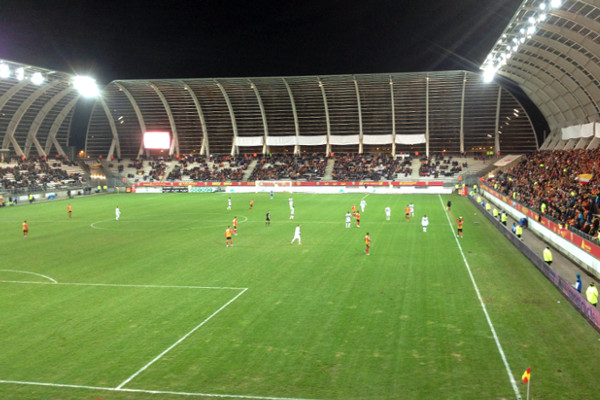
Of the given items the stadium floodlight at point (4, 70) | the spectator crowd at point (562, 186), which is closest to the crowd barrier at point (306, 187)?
the spectator crowd at point (562, 186)

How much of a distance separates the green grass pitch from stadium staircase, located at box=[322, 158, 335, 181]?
51.0 meters

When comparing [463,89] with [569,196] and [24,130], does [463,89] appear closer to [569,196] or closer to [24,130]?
[569,196]

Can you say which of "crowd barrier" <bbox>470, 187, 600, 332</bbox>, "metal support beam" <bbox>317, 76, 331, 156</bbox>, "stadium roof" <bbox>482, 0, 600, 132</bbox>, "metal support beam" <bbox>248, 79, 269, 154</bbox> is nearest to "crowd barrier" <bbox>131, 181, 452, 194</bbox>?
"metal support beam" <bbox>317, 76, 331, 156</bbox>

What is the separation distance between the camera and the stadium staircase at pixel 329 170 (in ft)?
268

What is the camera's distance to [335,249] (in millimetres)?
27953

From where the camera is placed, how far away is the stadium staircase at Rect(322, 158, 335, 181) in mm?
81625

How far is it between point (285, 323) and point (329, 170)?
228 ft

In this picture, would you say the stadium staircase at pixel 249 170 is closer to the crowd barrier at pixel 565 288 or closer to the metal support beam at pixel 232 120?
the metal support beam at pixel 232 120

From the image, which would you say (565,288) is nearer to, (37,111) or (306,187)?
(306,187)

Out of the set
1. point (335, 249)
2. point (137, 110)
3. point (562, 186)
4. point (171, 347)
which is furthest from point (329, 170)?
point (171, 347)

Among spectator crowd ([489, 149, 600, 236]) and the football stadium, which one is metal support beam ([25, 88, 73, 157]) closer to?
the football stadium

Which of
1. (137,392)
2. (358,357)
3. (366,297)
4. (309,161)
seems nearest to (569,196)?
(366,297)

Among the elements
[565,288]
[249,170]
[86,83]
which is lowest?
[565,288]

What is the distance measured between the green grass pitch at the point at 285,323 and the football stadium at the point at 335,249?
0.09m
